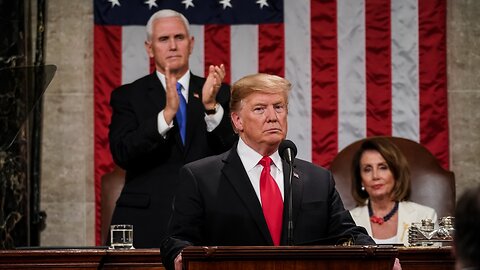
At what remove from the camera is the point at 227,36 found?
711 cm

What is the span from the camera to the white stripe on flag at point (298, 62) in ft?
23.4

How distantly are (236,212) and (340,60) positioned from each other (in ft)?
11.1

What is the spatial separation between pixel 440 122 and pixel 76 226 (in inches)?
104

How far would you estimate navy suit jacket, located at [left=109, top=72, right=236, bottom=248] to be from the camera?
527cm

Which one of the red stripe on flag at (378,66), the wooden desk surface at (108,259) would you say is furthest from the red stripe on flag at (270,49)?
the wooden desk surface at (108,259)

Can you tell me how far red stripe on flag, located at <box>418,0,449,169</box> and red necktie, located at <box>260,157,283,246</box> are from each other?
10.6 ft

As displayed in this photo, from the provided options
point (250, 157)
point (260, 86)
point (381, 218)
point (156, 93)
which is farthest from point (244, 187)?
point (381, 218)

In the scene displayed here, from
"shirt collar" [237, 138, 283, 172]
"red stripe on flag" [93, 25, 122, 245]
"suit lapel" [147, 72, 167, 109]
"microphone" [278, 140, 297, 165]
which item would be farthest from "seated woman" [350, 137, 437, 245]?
"microphone" [278, 140, 297, 165]

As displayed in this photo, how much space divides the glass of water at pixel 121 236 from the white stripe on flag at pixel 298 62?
8.79 ft

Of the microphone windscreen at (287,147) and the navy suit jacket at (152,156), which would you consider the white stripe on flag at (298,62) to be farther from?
the microphone windscreen at (287,147)

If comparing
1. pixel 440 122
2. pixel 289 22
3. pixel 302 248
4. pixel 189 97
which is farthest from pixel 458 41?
pixel 302 248

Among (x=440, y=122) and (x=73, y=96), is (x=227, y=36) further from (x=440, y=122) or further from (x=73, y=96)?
(x=440, y=122)

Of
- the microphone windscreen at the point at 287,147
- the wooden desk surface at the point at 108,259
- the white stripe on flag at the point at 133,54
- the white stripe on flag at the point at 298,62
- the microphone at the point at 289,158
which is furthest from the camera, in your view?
the white stripe on flag at the point at 298,62

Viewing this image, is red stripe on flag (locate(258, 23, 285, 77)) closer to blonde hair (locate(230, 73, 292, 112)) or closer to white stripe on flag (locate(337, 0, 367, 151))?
white stripe on flag (locate(337, 0, 367, 151))
